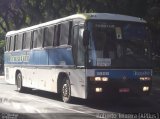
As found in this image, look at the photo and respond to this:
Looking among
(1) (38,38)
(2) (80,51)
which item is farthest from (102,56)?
(1) (38,38)

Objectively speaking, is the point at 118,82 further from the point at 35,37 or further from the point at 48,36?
the point at 35,37

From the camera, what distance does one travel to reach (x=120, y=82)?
→ 47.1 feet

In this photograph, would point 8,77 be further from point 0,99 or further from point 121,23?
point 121,23

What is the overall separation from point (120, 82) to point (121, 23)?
6.34 ft

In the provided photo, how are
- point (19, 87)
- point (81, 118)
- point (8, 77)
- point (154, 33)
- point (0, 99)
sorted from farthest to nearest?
point (154, 33) → point (8, 77) → point (19, 87) → point (0, 99) → point (81, 118)

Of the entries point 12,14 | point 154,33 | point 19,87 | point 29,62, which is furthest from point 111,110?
point 12,14

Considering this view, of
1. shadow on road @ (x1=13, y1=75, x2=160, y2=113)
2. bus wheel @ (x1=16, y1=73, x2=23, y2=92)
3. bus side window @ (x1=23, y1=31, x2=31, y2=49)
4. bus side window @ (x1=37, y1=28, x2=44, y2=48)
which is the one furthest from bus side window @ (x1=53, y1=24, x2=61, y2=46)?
bus wheel @ (x1=16, y1=73, x2=23, y2=92)

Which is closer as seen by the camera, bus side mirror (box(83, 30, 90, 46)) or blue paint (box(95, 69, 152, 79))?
bus side mirror (box(83, 30, 90, 46))

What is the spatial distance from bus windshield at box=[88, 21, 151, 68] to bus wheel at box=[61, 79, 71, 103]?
1907 mm

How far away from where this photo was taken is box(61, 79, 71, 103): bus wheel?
1560cm

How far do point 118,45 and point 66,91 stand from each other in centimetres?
269

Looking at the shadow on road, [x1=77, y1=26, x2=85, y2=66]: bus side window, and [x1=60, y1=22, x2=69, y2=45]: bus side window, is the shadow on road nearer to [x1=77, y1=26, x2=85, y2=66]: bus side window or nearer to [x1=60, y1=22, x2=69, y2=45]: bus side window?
[x1=77, y1=26, x2=85, y2=66]: bus side window

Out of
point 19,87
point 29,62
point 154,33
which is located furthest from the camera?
point 154,33

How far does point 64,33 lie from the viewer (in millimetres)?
16141
